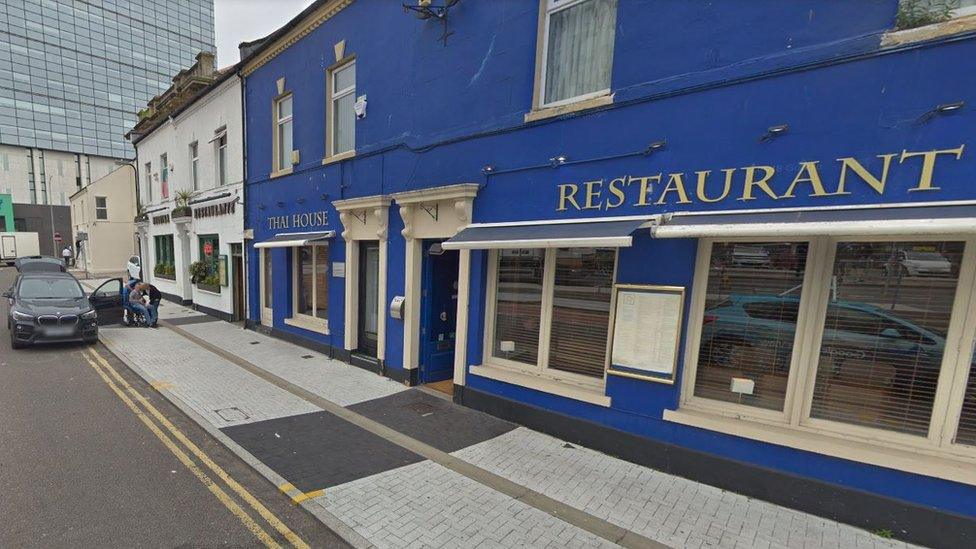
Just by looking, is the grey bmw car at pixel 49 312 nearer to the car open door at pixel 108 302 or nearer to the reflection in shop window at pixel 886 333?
the car open door at pixel 108 302

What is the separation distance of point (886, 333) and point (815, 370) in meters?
0.64

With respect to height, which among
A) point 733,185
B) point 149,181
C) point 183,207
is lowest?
point 733,185

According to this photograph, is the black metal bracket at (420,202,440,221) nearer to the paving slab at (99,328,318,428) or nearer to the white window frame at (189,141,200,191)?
the paving slab at (99,328,318,428)

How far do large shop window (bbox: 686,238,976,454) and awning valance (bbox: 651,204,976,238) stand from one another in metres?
0.42

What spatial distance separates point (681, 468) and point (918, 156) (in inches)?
138

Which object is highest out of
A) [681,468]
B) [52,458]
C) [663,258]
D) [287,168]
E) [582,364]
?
[287,168]

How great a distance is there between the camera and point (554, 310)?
5340 millimetres

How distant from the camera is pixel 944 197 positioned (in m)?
3.02

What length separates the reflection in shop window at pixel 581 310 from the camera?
494 centimetres

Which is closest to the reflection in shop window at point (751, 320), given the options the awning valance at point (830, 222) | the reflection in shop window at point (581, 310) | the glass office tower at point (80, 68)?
the awning valance at point (830, 222)

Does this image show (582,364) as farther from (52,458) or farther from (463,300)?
(52,458)

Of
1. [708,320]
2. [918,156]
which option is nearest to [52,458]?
[708,320]

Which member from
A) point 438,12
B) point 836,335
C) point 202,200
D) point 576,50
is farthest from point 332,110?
point 836,335

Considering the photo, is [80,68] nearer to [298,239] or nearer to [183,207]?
[183,207]
